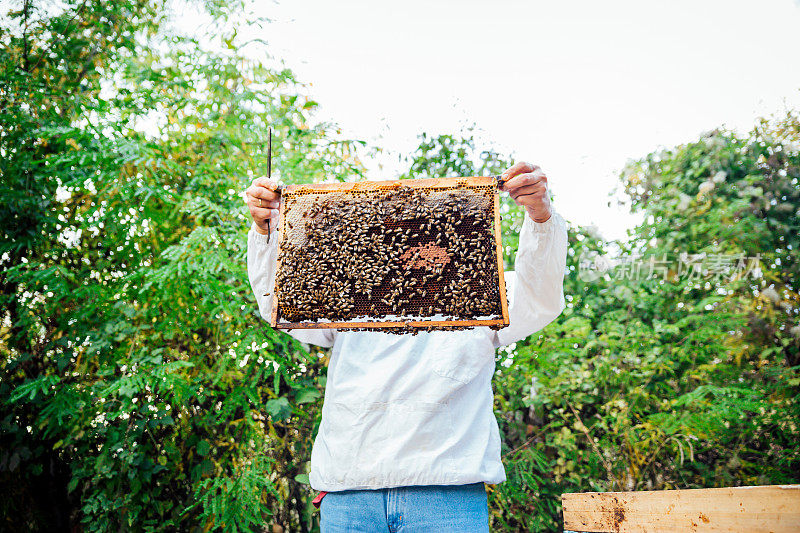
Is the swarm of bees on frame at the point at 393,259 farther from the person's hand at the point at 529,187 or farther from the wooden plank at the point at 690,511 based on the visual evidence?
the wooden plank at the point at 690,511

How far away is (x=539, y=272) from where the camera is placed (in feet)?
7.45

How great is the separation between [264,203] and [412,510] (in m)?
1.40

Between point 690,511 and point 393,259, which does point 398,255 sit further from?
point 690,511

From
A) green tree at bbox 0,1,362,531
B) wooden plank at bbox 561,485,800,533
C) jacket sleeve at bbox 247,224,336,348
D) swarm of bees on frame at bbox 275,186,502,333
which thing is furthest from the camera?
green tree at bbox 0,1,362,531

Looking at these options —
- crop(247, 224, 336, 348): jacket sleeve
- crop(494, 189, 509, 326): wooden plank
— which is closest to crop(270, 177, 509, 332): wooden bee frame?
crop(494, 189, 509, 326): wooden plank

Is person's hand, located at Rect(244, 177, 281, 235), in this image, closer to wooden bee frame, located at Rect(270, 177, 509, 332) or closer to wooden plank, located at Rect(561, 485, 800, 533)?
wooden bee frame, located at Rect(270, 177, 509, 332)

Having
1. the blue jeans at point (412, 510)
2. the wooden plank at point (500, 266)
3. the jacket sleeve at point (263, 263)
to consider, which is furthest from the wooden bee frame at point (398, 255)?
the blue jeans at point (412, 510)

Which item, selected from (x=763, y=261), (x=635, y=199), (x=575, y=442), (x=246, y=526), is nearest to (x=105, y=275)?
(x=246, y=526)

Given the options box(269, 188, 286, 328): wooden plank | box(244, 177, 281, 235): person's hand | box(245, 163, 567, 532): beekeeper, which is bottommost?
box(245, 163, 567, 532): beekeeper

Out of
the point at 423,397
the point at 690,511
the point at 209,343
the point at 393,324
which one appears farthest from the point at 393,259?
the point at 209,343

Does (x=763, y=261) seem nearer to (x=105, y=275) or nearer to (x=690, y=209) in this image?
(x=690, y=209)

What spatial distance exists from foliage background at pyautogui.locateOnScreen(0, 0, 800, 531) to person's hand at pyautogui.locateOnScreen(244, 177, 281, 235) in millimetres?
790

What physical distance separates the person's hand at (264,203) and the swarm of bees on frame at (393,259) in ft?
0.30

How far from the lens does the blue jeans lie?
2123 millimetres
